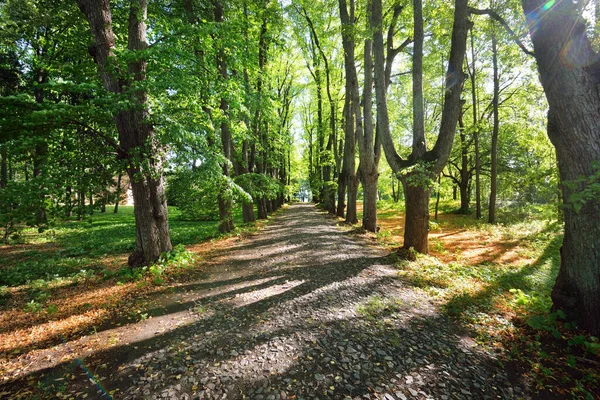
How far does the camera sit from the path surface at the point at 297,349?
256 centimetres

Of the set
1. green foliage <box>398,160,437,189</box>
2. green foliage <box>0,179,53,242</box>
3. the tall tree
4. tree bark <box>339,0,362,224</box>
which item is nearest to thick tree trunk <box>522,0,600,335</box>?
the tall tree

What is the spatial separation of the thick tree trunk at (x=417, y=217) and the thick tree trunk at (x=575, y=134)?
131 inches

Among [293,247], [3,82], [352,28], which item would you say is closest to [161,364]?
[293,247]

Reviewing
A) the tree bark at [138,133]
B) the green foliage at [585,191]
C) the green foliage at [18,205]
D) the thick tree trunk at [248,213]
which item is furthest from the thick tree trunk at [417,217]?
the thick tree trunk at [248,213]

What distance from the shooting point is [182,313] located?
13.7ft

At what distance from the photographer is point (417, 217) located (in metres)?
6.88

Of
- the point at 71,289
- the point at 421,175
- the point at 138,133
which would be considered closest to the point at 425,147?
the point at 421,175

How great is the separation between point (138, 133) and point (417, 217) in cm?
761

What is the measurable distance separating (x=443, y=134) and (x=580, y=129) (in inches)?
125

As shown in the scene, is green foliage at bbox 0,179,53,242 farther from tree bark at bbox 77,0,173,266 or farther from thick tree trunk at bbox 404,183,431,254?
thick tree trunk at bbox 404,183,431,254

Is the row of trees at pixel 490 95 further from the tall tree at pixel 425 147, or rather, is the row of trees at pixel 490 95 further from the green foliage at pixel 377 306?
the green foliage at pixel 377 306

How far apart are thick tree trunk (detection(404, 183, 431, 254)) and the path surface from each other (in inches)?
85.3

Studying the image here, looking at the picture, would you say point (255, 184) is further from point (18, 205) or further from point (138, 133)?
point (18, 205)

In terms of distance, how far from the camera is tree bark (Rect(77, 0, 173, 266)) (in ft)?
17.6
